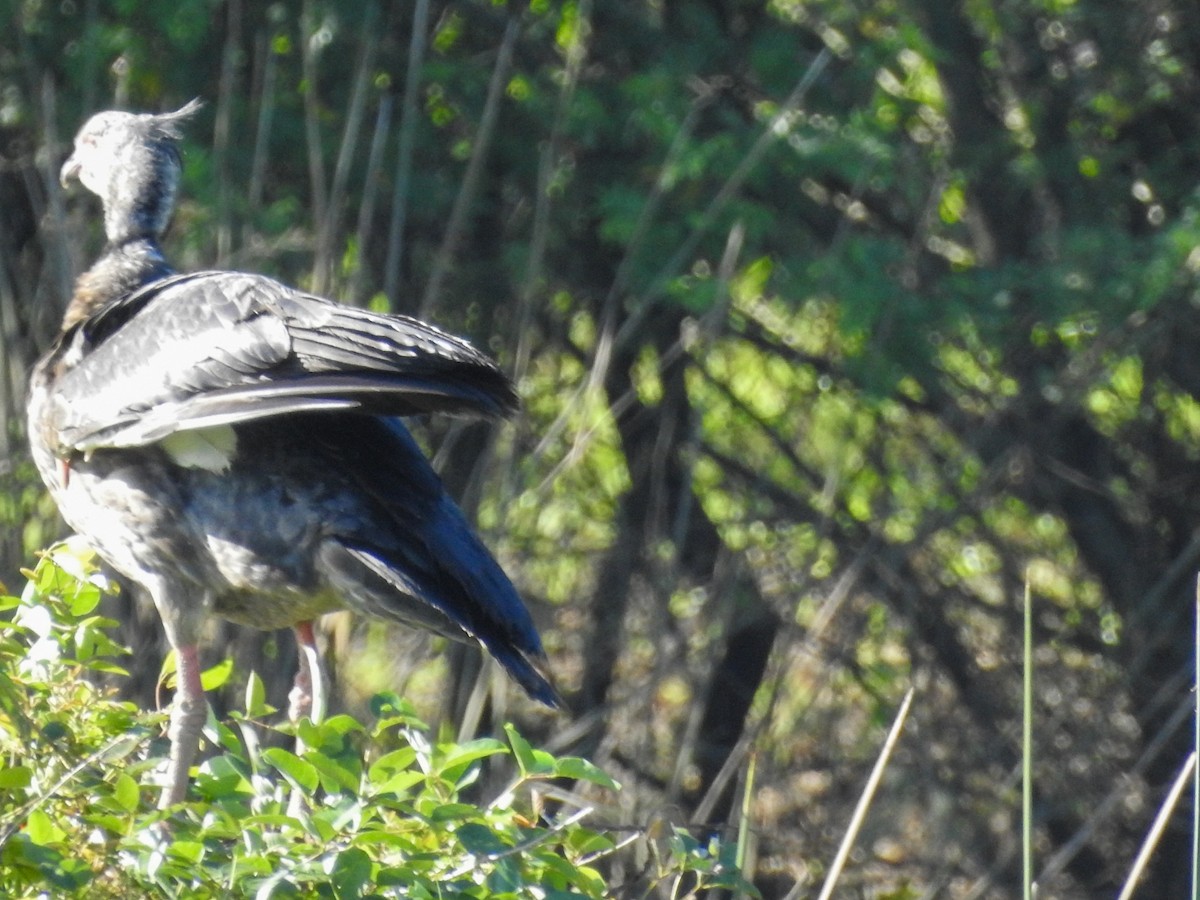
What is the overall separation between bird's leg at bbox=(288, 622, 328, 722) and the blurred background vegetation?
4.17 ft

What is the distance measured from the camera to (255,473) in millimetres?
3461

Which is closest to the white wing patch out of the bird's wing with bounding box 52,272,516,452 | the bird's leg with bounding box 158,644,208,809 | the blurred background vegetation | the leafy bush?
the bird's wing with bounding box 52,272,516,452

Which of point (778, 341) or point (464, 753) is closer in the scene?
point (464, 753)

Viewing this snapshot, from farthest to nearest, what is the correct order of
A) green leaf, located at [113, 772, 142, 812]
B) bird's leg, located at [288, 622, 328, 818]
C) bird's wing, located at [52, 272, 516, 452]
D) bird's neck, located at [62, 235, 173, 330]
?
1. bird's neck, located at [62, 235, 173, 330]
2. bird's leg, located at [288, 622, 328, 818]
3. bird's wing, located at [52, 272, 516, 452]
4. green leaf, located at [113, 772, 142, 812]

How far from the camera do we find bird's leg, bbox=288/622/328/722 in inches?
149

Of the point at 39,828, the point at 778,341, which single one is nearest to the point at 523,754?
the point at 39,828

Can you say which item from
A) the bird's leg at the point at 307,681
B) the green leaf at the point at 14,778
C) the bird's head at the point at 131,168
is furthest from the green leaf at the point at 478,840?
the bird's head at the point at 131,168

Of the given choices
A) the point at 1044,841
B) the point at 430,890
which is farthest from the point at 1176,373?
the point at 430,890

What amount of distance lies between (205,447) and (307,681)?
0.65 metres

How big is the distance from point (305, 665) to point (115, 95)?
2474 millimetres

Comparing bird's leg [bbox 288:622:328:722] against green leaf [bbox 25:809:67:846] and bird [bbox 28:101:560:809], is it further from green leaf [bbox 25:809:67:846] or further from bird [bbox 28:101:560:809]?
green leaf [bbox 25:809:67:846]

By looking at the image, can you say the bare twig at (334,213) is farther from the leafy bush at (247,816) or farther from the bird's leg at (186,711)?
the leafy bush at (247,816)

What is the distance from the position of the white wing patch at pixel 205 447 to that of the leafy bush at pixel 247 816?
34.0 inches

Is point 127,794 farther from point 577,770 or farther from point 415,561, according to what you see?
point 415,561
